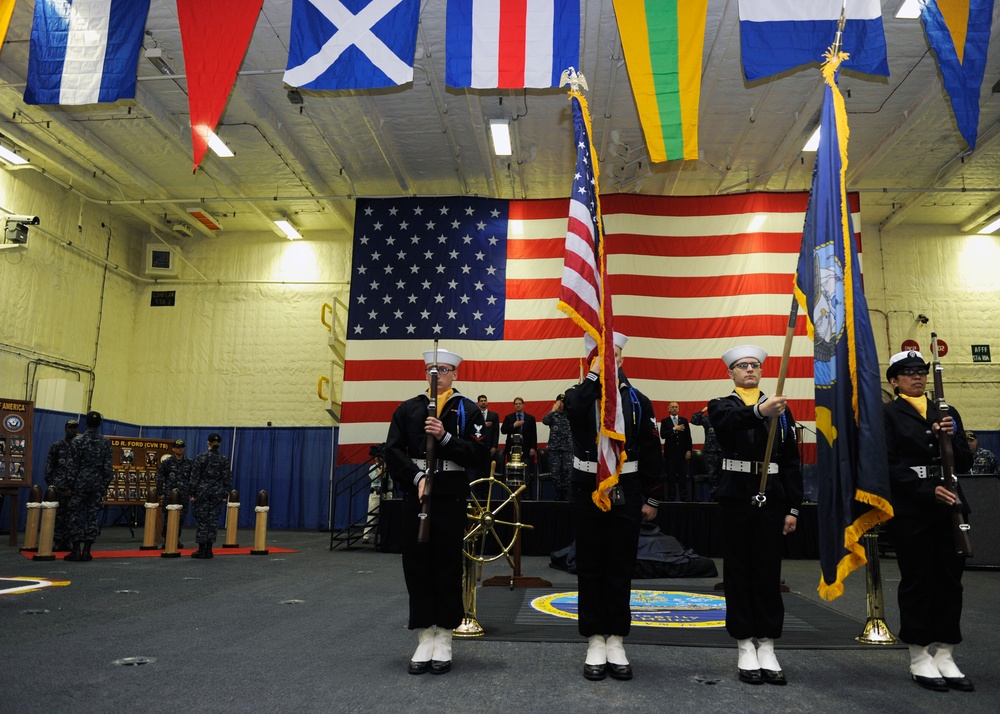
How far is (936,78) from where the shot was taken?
11.9 m

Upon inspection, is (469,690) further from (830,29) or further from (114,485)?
(114,485)

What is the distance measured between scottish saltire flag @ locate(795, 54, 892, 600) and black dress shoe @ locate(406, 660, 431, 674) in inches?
81.7

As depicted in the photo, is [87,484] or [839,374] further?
[87,484]

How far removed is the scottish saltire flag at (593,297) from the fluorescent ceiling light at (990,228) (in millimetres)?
15638

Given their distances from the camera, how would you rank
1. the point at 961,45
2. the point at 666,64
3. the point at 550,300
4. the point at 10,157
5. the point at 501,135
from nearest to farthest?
the point at 961,45 < the point at 666,64 < the point at 501,135 < the point at 10,157 < the point at 550,300

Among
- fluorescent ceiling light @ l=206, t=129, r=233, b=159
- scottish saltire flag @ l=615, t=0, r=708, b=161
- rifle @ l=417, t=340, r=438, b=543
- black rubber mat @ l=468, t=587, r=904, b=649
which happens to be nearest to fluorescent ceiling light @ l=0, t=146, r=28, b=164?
fluorescent ceiling light @ l=206, t=129, r=233, b=159

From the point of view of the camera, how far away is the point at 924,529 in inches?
155

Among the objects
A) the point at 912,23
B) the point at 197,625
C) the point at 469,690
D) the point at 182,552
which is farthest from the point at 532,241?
the point at 469,690

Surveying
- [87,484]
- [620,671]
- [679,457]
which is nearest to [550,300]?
[679,457]

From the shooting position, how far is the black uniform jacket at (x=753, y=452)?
13.3 feet

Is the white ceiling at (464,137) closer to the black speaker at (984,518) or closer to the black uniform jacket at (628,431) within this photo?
the black speaker at (984,518)

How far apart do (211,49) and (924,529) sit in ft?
26.2

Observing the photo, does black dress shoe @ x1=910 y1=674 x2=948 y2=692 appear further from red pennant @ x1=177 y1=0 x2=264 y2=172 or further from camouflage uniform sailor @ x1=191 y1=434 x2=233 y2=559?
camouflage uniform sailor @ x1=191 y1=434 x2=233 y2=559

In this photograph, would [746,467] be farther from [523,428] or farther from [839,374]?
[523,428]
